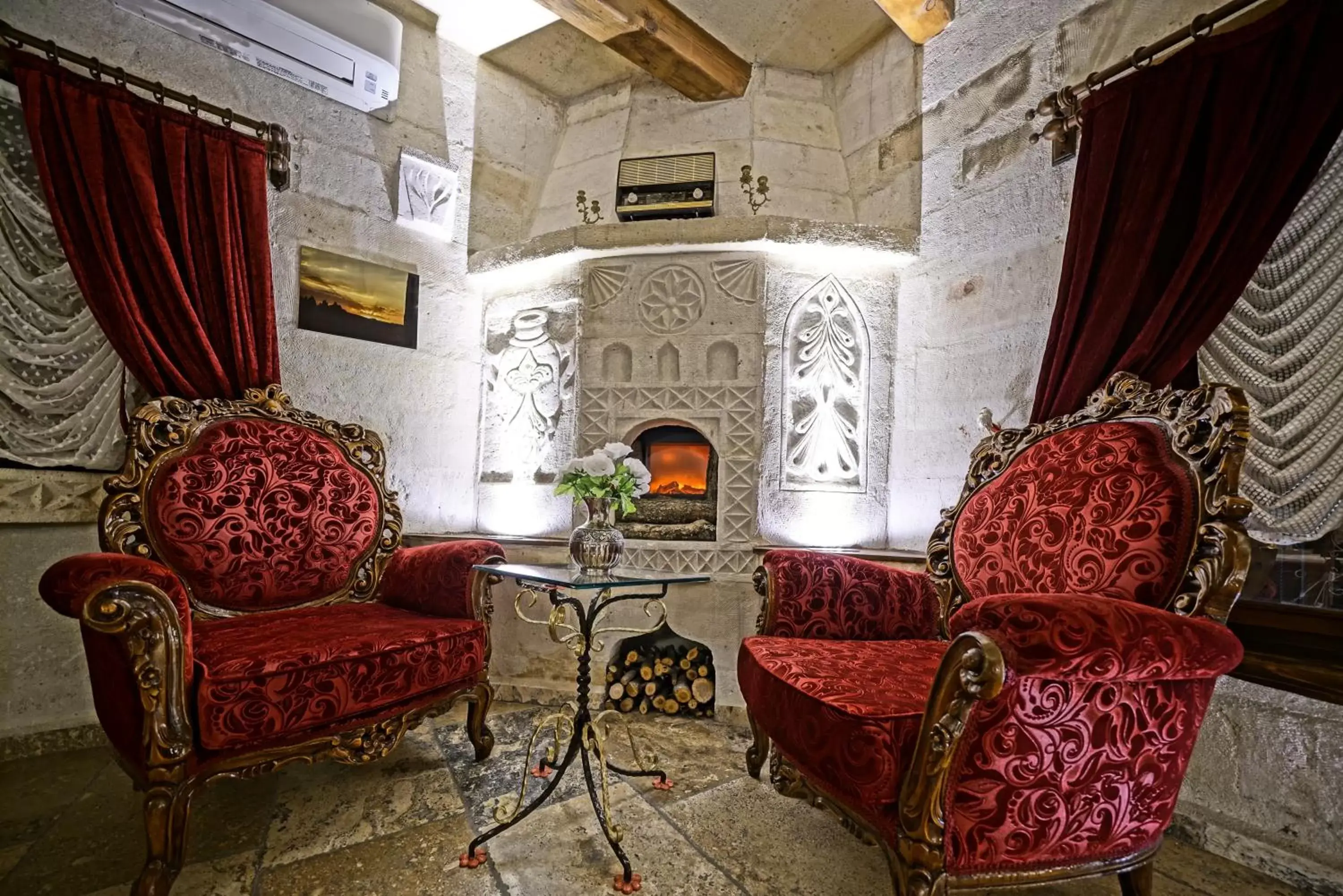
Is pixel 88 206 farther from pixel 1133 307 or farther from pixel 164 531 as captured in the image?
pixel 1133 307

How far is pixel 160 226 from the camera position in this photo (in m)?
2.23

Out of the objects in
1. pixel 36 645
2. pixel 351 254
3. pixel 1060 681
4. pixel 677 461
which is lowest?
pixel 36 645

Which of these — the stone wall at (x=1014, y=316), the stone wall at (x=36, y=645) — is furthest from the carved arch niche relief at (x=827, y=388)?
the stone wall at (x=36, y=645)

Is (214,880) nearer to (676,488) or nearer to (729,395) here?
(676,488)

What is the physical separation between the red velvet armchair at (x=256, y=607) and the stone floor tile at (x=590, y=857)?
1.54ft

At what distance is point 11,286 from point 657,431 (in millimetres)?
2464

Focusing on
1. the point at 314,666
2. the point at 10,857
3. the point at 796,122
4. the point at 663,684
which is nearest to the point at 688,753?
the point at 663,684

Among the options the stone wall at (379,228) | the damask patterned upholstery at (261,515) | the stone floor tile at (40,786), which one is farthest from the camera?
the stone wall at (379,228)

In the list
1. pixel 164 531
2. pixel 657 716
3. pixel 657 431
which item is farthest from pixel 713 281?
pixel 164 531

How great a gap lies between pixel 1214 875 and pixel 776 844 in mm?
1117

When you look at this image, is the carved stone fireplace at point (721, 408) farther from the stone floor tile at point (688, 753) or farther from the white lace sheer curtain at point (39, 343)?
the white lace sheer curtain at point (39, 343)

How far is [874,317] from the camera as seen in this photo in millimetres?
2912

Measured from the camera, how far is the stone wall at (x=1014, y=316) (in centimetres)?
153

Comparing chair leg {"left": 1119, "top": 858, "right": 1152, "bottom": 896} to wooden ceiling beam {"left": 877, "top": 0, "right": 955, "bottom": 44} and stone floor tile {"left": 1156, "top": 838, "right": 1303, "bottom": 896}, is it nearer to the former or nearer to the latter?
stone floor tile {"left": 1156, "top": 838, "right": 1303, "bottom": 896}
